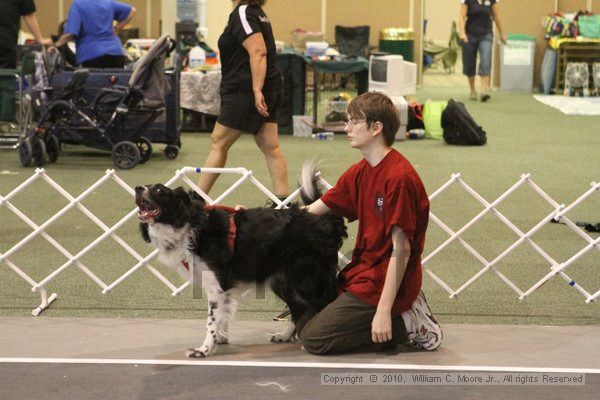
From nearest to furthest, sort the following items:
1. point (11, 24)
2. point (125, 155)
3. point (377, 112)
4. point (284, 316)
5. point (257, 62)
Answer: point (377, 112)
point (284, 316)
point (257, 62)
point (125, 155)
point (11, 24)

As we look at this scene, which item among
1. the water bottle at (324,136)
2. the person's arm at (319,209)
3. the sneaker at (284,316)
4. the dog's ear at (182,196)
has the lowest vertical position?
the water bottle at (324,136)

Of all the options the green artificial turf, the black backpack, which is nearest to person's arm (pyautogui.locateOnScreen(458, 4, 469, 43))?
the green artificial turf

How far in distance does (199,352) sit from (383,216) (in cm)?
85

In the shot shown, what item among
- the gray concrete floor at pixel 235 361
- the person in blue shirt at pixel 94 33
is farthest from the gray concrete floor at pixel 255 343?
the person in blue shirt at pixel 94 33

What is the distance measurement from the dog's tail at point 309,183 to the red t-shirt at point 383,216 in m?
0.21

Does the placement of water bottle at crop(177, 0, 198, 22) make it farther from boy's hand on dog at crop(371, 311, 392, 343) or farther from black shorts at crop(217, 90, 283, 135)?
boy's hand on dog at crop(371, 311, 392, 343)

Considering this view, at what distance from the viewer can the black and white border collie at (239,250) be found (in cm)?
391

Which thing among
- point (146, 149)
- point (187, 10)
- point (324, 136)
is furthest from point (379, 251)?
point (187, 10)

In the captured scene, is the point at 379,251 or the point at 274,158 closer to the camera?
the point at 379,251

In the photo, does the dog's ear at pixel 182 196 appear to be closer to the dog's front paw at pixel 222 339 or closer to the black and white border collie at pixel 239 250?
the black and white border collie at pixel 239 250

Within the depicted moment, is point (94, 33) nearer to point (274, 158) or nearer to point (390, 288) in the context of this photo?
point (274, 158)

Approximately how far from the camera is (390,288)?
3.84m

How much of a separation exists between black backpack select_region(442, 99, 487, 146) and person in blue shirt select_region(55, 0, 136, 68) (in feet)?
10.7

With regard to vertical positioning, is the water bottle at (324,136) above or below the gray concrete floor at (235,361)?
below
